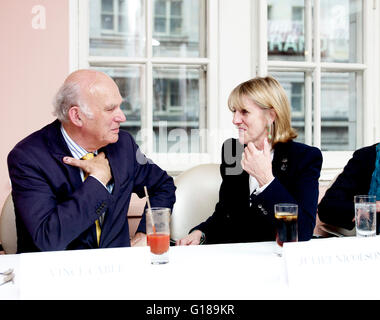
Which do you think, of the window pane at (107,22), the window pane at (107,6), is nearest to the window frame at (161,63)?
the window pane at (107,22)

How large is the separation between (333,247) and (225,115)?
1.55 meters

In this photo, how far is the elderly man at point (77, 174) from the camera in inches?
49.5

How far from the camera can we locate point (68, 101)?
1474mm

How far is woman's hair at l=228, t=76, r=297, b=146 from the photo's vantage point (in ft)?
5.41

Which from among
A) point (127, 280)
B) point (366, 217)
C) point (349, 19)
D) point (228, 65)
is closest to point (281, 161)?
point (366, 217)

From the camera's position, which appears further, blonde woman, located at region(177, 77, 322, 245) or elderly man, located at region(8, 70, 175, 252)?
blonde woman, located at region(177, 77, 322, 245)

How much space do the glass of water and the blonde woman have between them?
226 millimetres

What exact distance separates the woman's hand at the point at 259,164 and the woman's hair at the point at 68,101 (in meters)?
0.58

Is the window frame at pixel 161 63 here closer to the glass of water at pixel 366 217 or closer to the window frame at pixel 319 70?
the window frame at pixel 319 70

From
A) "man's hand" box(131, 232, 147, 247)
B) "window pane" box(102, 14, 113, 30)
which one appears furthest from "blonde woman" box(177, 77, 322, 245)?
"window pane" box(102, 14, 113, 30)

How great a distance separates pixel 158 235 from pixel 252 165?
528mm

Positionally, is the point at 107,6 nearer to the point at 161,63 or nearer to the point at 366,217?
the point at 161,63

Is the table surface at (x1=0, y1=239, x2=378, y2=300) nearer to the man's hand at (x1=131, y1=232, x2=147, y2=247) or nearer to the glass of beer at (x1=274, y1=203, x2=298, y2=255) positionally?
the glass of beer at (x1=274, y1=203, x2=298, y2=255)
